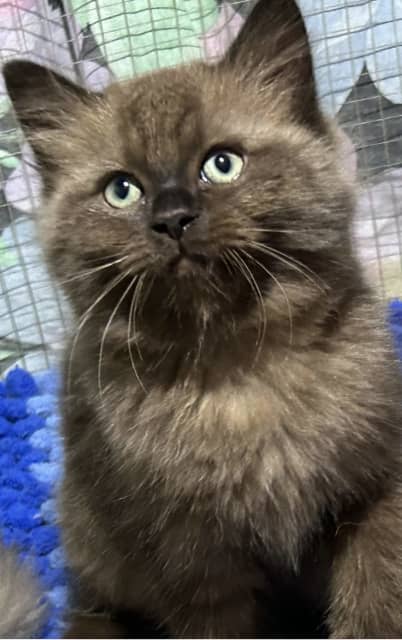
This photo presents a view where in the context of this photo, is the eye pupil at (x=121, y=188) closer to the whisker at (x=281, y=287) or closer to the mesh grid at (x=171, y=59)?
the whisker at (x=281, y=287)

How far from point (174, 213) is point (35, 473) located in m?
0.88

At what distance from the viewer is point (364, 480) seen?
102 cm

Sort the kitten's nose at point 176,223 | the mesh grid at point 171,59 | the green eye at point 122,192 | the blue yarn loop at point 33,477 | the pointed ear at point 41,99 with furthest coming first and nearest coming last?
the mesh grid at point 171,59, the blue yarn loop at point 33,477, the pointed ear at point 41,99, the green eye at point 122,192, the kitten's nose at point 176,223

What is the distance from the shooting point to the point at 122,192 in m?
1.00

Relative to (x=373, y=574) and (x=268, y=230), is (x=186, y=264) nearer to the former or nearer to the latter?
(x=268, y=230)

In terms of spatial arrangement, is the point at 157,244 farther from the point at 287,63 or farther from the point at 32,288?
the point at 32,288

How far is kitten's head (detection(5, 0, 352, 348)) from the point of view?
921mm

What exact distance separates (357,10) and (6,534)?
4.12 ft

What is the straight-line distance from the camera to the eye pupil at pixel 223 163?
3.14 feet

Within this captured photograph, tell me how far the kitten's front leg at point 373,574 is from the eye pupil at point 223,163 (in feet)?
1.42

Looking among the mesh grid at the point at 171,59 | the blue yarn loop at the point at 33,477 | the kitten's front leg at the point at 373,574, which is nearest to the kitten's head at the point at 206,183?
the kitten's front leg at the point at 373,574

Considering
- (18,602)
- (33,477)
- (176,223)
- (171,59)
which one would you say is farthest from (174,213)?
(171,59)

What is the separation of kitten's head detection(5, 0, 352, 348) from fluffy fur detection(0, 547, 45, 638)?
441 mm

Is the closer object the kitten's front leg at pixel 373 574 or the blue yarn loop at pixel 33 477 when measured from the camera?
the kitten's front leg at pixel 373 574
